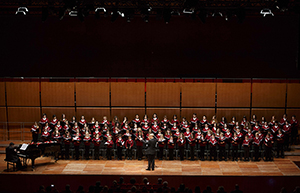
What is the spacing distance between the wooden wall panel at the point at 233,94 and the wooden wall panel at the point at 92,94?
4.94m

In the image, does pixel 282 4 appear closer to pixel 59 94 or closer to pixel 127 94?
pixel 127 94

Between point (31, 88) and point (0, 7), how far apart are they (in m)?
3.79

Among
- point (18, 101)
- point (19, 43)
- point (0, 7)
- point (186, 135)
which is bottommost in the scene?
point (186, 135)

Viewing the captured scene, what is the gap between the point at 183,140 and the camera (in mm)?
12219

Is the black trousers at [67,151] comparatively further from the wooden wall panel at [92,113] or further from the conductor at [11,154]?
the wooden wall panel at [92,113]

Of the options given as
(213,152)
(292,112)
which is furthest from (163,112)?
(292,112)

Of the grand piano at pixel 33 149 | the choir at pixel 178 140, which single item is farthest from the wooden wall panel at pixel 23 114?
the grand piano at pixel 33 149

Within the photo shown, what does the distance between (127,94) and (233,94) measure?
4584mm

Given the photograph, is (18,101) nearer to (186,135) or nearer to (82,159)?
(82,159)

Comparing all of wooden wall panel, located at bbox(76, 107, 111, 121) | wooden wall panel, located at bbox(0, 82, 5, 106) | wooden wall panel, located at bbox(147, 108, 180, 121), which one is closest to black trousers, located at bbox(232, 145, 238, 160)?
wooden wall panel, located at bbox(147, 108, 180, 121)

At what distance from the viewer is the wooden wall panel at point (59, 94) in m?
14.9
